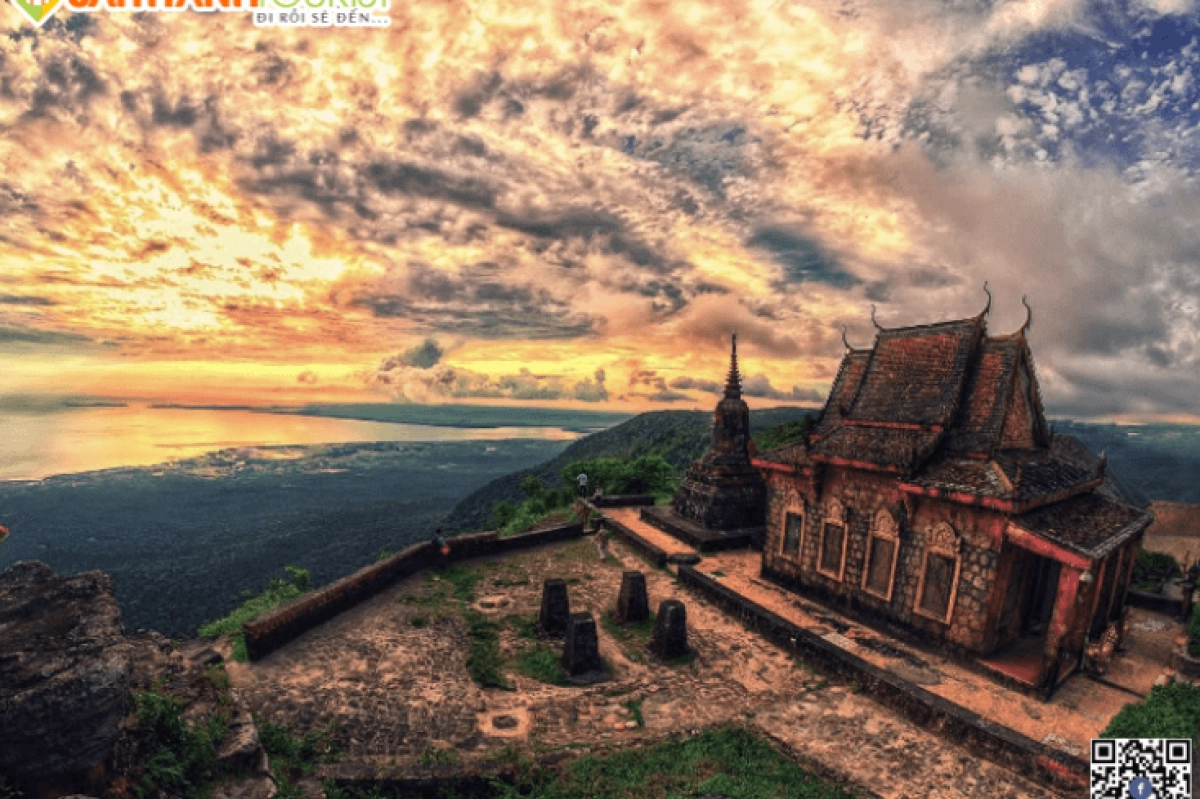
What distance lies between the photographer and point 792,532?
17.0 metres

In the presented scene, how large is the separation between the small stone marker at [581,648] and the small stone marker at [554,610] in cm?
176

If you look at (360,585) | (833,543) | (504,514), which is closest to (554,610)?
(360,585)

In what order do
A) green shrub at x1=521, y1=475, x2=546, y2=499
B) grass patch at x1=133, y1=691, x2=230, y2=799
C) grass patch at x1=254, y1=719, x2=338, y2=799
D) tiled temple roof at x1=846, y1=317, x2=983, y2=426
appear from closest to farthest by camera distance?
1. grass patch at x1=133, y1=691, x2=230, y2=799
2. grass patch at x1=254, y1=719, x2=338, y2=799
3. tiled temple roof at x1=846, y1=317, x2=983, y2=426
4. green shrub at x1=521, y1=475, x2=546, y2=499

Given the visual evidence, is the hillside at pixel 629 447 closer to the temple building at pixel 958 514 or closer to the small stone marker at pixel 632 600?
the temple building at pixel 958 514

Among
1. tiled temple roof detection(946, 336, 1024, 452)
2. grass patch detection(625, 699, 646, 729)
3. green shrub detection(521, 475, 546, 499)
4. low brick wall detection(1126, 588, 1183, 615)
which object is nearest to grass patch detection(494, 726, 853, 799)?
grass patch detection(625, 699, 646, 729)

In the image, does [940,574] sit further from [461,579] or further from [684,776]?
[461,579]

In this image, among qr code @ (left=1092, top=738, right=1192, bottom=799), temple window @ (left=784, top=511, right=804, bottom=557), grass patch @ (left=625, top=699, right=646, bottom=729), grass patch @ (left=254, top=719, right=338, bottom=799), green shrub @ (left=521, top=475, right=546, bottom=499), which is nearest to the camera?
qr code @ (left=1092, top=738, right=1192, bottom=799)

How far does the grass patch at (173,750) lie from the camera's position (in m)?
6.91

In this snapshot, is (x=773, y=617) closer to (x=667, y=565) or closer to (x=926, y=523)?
(x=926, y=523)

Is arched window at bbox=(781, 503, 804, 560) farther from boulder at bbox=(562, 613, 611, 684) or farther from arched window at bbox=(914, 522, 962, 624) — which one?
boulder at bbox=(562, 613, 611, 684)

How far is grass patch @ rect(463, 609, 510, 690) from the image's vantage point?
11996 millimetres

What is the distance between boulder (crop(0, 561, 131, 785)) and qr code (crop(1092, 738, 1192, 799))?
14.2 m

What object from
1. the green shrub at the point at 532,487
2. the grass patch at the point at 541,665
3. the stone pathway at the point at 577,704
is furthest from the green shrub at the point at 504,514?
the grass patch at the point at 541,665

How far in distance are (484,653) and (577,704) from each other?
2.92 metres
